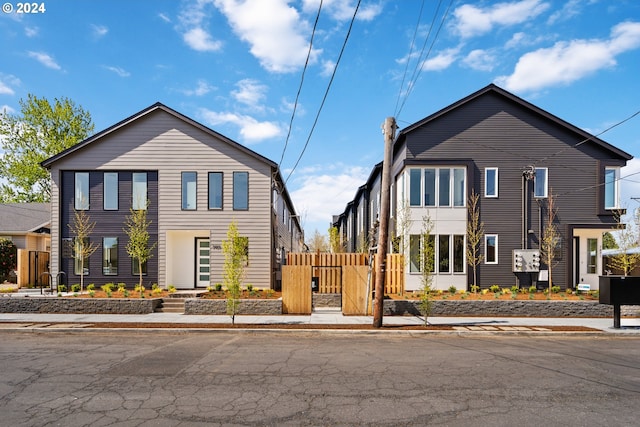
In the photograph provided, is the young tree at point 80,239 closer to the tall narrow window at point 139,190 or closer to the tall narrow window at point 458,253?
the tall narrow window at point 139,190

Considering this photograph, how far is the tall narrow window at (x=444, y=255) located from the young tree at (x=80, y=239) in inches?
655

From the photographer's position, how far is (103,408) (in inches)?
228

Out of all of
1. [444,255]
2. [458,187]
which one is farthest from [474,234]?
[458,187]

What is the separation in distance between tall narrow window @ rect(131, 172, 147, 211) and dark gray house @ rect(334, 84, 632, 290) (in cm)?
1258

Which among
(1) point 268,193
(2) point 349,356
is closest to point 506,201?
(1) point 268,193

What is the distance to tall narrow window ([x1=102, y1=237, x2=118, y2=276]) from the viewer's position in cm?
1989

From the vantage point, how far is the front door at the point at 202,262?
2056cm

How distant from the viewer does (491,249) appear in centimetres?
Result: 2023

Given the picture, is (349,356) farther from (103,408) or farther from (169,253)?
(169,253)

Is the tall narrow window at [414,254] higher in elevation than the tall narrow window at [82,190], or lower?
lower

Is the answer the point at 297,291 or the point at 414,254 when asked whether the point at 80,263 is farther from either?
the point at 414,254

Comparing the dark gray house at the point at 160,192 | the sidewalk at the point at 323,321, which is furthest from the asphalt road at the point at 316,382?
the dark gray house at the point at 160,192

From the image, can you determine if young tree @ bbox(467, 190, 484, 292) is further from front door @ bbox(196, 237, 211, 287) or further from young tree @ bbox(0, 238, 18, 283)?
young tree @ bbox(0, 238, 18, 283)

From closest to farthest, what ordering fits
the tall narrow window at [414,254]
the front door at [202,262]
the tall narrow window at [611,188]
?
the tall narrow window at [414,254]
the tall narrow window at [611,188]
the front door at [202,262]
